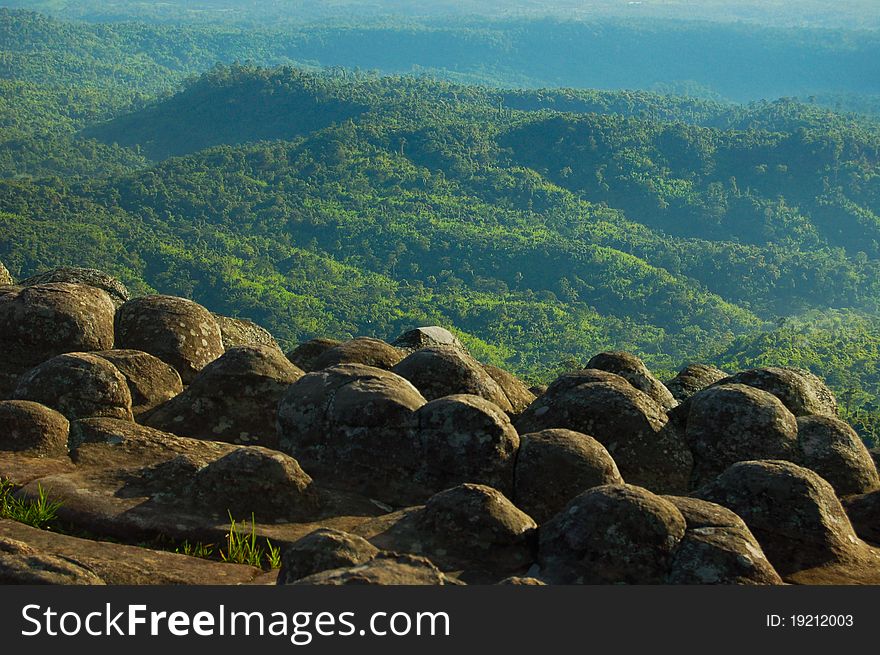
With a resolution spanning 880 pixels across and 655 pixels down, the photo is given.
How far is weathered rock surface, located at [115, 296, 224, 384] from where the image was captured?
17875 millimetres

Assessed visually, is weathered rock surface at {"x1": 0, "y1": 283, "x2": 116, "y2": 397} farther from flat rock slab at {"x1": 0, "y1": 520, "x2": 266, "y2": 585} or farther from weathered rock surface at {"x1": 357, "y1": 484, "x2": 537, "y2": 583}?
weathered rock surface at {"x1": 357, "y1": 484, "x2": 537, "y2": 583}

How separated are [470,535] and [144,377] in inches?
303

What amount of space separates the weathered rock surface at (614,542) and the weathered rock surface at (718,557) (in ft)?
0.49

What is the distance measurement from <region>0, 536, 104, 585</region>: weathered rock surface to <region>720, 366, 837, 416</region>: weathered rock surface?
37.3 ft

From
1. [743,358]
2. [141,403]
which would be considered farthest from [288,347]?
[141,403]

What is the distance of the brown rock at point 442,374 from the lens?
52.3 feet

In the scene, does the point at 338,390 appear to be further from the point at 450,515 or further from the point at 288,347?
the point at 288,347

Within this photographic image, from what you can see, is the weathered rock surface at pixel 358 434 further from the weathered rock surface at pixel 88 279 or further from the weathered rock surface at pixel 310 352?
the weathered rock surface at pixel 88 279

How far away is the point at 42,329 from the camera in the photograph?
55.9 ft

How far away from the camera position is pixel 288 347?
172m

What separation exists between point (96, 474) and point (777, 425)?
388 inches

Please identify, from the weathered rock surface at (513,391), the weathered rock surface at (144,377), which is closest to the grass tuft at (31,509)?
the weathered rock surface at (144,377)

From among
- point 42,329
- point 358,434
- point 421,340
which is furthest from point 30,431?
point 421,340

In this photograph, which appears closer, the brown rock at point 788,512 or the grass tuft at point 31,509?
the grass tuft at point 31,509
